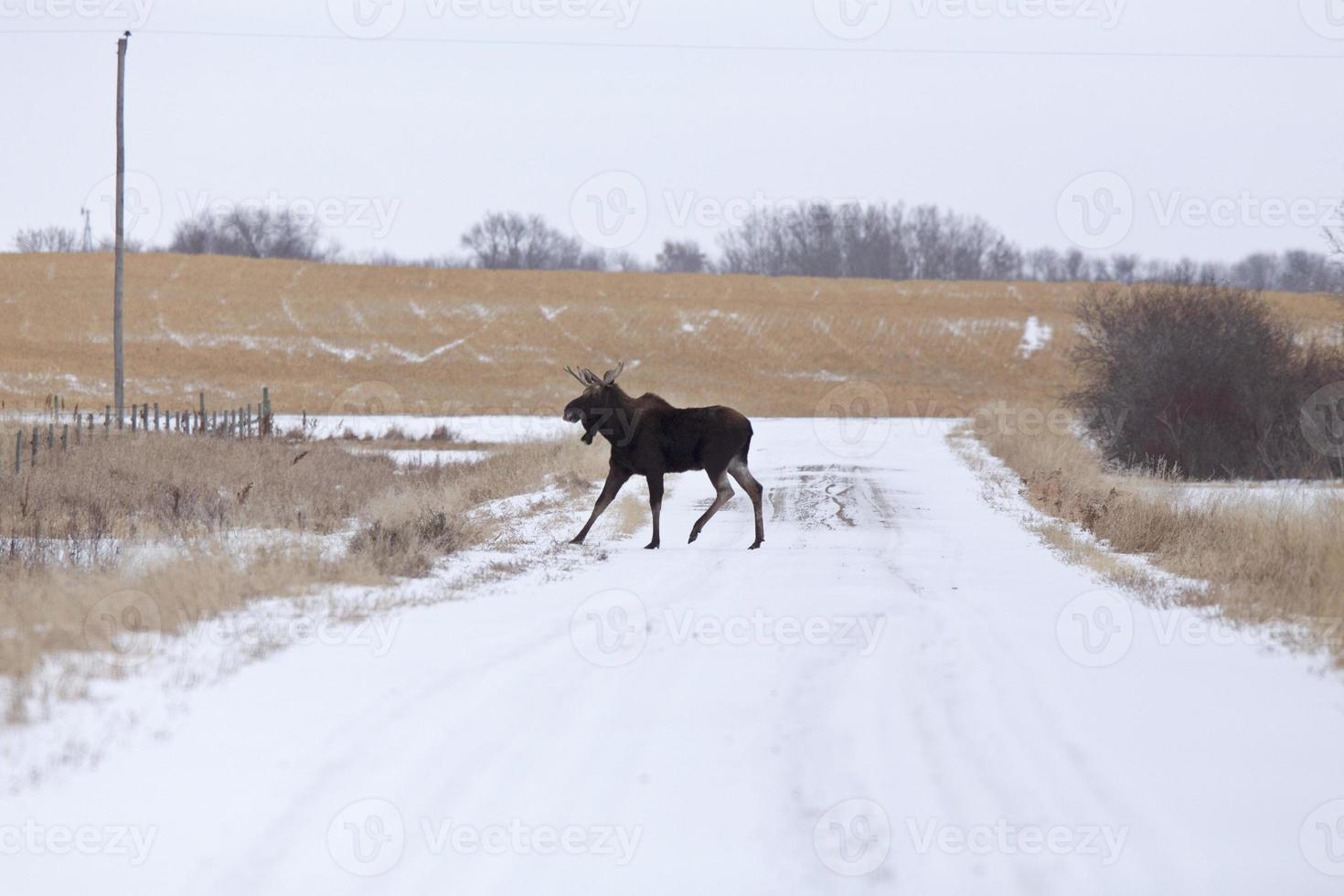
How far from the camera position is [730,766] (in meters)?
6.16

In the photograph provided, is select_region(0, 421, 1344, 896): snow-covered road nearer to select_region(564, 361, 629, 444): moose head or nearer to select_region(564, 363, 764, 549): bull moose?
select_region(564, 363, 764, 549): bull moose

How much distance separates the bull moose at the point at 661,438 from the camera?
14695 millimetres

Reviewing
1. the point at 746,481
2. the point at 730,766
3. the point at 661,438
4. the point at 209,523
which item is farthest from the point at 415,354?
the point at 730,766

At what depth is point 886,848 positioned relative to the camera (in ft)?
17.2

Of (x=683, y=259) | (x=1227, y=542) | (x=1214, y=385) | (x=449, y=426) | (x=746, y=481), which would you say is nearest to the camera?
(x=1227, y=542)

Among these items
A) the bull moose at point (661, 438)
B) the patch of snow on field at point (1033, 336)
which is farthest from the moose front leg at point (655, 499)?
the patch of snow on field at point (1033, 336)

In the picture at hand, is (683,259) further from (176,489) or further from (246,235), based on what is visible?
(176,489)

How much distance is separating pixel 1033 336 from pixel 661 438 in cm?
7502

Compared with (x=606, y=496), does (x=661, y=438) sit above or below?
above

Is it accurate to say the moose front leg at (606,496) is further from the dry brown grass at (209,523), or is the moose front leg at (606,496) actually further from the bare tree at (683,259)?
the bare tree at (683,259)

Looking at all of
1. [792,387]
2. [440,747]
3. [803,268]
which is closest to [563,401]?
[792,387]

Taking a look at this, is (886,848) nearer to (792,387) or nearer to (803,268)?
(792,387)

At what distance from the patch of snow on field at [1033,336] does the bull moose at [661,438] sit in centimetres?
7013

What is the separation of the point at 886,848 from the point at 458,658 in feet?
11.9
